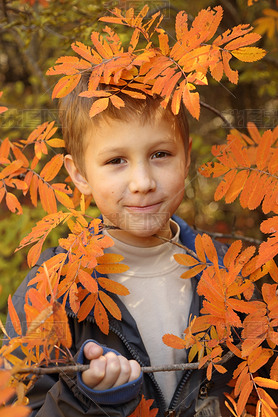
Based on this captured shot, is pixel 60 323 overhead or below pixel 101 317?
overhead

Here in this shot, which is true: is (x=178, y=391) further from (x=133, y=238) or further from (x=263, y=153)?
(x=263, y=153)

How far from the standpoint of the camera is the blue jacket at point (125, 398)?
3.55ft

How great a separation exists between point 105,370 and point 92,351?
0.05 m

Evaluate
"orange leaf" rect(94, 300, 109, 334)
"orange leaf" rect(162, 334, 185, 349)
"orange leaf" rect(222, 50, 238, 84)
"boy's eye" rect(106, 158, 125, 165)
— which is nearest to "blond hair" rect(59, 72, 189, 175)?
"boy's eye" rect(106, 158, 125, 165)

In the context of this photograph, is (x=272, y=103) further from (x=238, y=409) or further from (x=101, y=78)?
(x=238, y=409)

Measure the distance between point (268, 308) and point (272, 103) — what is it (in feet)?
5.28

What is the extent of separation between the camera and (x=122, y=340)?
1.29 metres

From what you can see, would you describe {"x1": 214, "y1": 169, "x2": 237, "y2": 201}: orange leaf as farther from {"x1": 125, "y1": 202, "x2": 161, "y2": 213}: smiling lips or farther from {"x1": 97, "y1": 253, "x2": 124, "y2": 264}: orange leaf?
{"x1": 97, "y1": 253, "x2": 124, "y2": 264}: orange leaf

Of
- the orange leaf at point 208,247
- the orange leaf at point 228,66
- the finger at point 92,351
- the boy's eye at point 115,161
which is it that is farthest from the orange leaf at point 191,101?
the finger at point 92,351

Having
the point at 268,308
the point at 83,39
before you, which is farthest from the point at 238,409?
the point at 83,39

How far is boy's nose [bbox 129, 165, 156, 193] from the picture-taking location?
1.22 meters

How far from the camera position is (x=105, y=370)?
996 mm

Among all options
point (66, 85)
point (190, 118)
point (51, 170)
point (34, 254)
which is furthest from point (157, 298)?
point (190, 118)

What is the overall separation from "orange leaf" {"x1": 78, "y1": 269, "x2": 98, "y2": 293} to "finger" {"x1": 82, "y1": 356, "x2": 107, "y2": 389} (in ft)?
0.58
